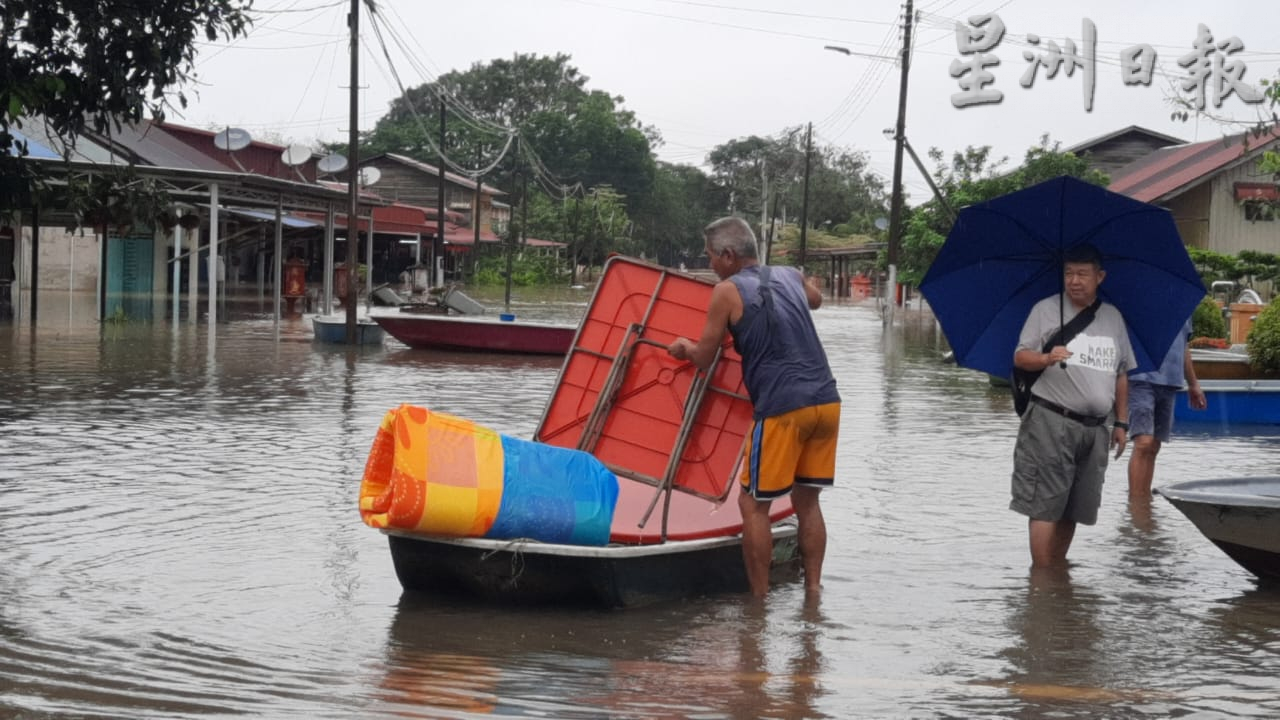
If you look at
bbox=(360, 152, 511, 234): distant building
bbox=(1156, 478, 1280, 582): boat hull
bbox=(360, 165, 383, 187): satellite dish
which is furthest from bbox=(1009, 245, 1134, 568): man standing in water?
bbox=(360, 152, 511, 234): distant building

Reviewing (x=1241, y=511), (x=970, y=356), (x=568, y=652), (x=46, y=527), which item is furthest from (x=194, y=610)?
(x=1241, y=511)

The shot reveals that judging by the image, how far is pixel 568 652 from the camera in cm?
616

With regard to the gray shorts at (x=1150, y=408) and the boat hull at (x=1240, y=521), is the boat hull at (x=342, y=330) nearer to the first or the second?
the gray shorts at (x=1150, y=408)

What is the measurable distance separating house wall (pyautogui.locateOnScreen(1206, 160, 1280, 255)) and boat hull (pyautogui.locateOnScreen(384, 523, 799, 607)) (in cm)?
4176

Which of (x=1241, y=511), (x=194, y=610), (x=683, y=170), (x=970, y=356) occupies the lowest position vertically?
(x=194, y=610)

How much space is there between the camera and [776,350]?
6.97 m

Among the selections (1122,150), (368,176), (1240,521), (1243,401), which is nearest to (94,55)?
(1240,521)

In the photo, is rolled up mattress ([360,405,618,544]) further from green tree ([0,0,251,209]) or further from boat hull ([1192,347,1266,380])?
boat hull ([1192,347,1266,380])

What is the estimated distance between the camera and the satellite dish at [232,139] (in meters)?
36.7

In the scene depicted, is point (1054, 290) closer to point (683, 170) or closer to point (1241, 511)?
point (1241, 511)

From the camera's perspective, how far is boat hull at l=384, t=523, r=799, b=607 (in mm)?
6555

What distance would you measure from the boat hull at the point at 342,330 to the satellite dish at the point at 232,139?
11050 millimetres

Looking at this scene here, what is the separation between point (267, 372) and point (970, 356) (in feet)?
45.1

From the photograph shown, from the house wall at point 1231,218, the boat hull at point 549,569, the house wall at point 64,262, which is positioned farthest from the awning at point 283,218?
the boat hull at point 549,569
